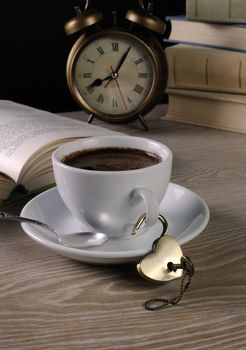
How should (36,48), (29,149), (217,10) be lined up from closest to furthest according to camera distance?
(29,149) → (217,10) → (36,48)

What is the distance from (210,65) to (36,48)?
1.82 feet

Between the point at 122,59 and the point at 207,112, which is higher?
the point at 122,59

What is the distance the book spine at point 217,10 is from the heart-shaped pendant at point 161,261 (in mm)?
796

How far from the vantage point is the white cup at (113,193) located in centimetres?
77

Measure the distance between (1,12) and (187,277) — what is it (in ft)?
3.83

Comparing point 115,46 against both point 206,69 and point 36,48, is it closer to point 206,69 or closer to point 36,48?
point 206,69

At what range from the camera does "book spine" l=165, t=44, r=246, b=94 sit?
4.63 ft

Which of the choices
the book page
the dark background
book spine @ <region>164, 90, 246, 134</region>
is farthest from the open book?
the dark background

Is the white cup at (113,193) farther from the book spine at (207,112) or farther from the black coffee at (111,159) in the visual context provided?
the book spine at (207,112)

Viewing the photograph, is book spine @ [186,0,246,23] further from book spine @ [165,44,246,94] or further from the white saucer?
the white saucer

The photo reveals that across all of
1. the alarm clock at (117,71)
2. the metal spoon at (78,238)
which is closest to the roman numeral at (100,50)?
the alarm clock at (117,71)

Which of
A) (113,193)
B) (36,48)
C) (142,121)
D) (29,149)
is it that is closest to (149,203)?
(113,193)

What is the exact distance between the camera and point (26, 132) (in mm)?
1124

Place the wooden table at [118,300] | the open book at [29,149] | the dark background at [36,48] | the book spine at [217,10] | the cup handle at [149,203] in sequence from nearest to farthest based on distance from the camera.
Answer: the wooden table at [118,300] < the cup handle at [149,203] < the open book at [29,149] < the book spine at [217,10] < the dark background at [36,48]
